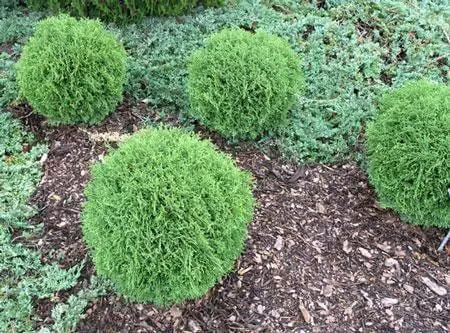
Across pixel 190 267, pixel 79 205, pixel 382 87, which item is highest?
pixel 382 87

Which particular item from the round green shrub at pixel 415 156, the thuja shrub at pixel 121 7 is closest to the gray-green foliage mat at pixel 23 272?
the thuja shrub at pixel 121 7

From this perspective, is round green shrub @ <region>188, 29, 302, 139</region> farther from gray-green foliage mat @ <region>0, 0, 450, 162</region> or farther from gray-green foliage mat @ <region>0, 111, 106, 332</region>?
gray-green foliage mat @ <region>0, 111, 106, 332</region>

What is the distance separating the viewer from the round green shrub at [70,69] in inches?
145

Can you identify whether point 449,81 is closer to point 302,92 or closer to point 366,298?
point 302,92

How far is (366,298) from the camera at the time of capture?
127 inches

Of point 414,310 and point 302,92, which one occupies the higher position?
point 302,92

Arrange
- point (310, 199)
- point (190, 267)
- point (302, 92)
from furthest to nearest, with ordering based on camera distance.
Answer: point (302, 92) → point (310, 199) → point (190, 267)

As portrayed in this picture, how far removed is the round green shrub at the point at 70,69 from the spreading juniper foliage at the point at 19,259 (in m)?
0.45

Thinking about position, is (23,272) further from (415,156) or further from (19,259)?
(415,156)

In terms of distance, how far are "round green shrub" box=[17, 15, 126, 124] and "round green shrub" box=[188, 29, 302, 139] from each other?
2.20 ft

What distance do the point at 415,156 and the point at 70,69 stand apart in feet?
8.63

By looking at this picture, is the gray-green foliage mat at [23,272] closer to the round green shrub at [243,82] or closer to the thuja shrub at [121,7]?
the round green shrub at [243,82]

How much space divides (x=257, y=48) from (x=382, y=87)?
1391 mm

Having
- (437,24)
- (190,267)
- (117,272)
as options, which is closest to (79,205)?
(117,272)
